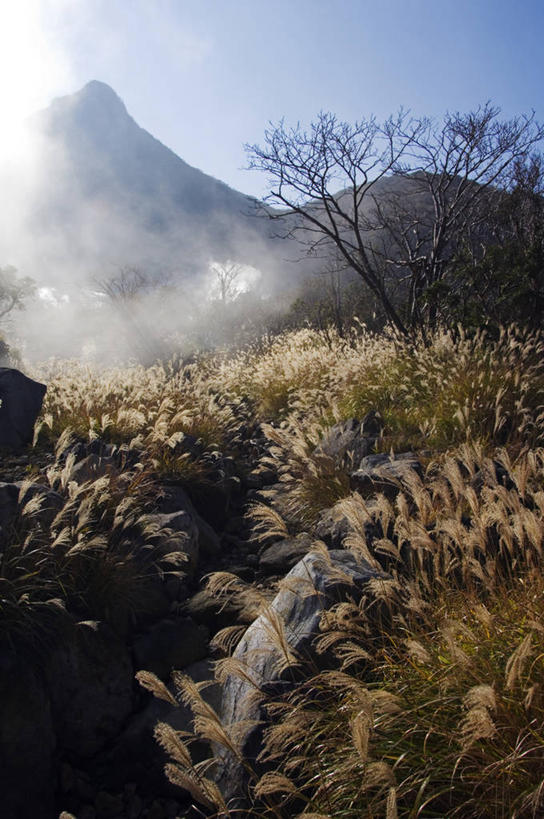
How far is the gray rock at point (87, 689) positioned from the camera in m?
2.72

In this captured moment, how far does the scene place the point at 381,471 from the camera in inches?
155

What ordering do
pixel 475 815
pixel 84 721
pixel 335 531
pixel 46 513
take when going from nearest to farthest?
1. pixel 475 815
2. pixel 84 721
3. pixel 46 513
4. pixel 335 531

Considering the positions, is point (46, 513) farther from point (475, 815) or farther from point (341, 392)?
point (341, 392)

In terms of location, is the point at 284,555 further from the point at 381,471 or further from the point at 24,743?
the point at 24,743

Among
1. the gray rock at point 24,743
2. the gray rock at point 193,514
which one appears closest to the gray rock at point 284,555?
the gray rock at point 193,514

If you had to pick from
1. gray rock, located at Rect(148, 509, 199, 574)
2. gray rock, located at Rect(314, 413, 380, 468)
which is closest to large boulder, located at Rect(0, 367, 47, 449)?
gray rock, located at Rect(148, 509, 199, 574)

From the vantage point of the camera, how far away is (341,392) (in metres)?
7.93

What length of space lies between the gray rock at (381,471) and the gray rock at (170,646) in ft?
6.29

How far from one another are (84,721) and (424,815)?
206cm

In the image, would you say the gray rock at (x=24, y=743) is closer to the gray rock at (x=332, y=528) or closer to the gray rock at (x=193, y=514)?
the gray rock at (x=193, y=514)

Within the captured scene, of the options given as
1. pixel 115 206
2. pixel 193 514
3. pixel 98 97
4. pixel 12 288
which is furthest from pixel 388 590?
pixel 98 97

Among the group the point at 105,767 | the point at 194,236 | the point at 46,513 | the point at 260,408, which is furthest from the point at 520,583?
the point at 194,236

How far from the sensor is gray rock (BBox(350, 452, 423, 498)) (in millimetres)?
4273

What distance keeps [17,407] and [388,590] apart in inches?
233
